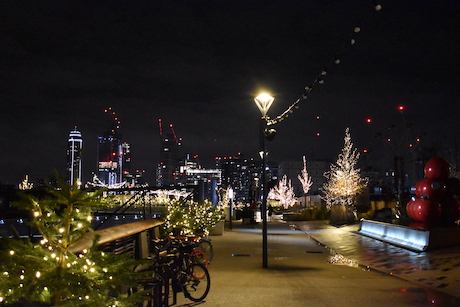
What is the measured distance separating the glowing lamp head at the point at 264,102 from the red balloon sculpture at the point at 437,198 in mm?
8999

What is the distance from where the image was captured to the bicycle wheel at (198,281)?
8.16 meters

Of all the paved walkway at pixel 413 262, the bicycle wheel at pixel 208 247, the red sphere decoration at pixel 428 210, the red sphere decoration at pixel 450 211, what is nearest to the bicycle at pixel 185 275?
the bicycle wheel at pixel 208 247

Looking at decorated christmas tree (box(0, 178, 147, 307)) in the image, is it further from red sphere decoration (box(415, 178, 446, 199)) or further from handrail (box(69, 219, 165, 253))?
red sphere decoration (box(415, 178, 446, 199))

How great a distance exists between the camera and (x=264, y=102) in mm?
13211

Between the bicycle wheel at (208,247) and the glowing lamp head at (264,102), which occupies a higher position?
the glowing lamp head at (264,102)

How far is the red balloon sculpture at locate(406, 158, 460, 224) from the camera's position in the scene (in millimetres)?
18203

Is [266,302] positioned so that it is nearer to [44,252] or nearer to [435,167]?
[44,252]

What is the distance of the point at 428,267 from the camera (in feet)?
42.1

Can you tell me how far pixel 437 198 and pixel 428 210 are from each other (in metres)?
0.79

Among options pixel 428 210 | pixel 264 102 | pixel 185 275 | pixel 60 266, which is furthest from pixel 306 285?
pixel 428 210

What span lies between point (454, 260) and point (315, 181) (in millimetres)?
121341

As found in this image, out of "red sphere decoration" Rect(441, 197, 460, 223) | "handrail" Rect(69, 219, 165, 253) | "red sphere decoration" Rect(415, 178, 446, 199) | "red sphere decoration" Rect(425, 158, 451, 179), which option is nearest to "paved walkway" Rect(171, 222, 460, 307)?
"handrail" Rect(69, 219, 165, 253)

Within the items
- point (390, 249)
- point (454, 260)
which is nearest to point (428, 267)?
point (454, 260)

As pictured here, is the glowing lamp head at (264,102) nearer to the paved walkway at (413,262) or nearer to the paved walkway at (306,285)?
the paved walkway at (306,285)
